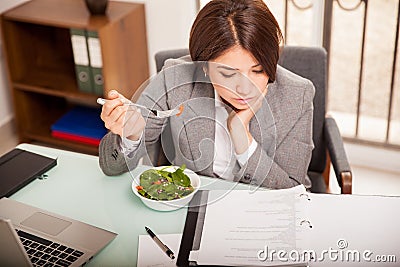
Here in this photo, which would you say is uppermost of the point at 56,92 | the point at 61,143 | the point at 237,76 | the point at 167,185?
the point at 237,76

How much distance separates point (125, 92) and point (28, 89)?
0.46 m

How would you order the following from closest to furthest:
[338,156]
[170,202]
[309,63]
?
[170,202], [338,156], [309,63]

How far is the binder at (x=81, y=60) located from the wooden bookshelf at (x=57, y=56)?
39 mm

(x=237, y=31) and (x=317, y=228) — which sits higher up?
(x=237, y=31)

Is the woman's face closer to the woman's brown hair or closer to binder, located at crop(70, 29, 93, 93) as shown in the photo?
the woman's brown hair

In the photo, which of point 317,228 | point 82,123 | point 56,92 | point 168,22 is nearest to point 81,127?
point 82,123

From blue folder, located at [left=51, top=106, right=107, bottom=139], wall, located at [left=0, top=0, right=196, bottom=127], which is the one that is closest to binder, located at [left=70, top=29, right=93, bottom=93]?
blue folder, located at [left=51, top=106, right=107, bottom=139]

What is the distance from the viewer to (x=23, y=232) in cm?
134

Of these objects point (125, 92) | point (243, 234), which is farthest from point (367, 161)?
point (243, 234)

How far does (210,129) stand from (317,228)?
334 millimetres

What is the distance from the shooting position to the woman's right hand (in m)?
1.34

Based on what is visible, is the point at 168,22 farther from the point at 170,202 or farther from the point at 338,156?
the point at 170,202

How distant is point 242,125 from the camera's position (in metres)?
1.51

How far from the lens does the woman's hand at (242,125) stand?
4.80 feet
